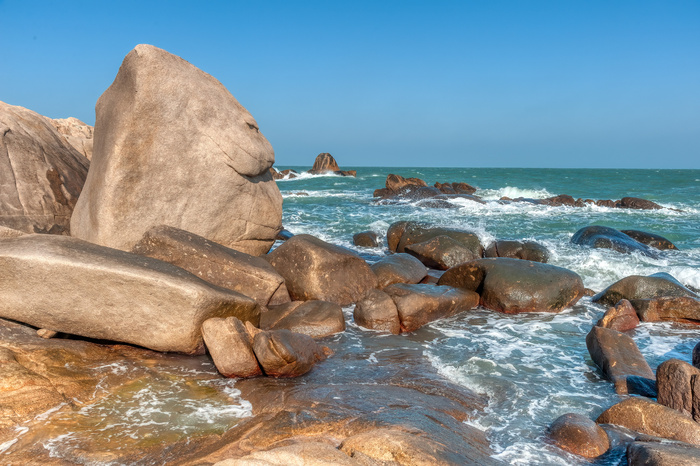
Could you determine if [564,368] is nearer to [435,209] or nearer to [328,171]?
[435,209]

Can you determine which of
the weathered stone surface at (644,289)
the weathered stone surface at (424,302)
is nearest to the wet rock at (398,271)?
the weathered stone surface at (424,302)

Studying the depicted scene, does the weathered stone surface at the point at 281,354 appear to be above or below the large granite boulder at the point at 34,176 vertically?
below

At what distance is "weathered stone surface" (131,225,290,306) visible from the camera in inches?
262

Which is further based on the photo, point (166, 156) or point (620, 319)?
point (620, 319)

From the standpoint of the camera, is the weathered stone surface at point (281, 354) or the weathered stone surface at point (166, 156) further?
the weathered stone surface at point (166, 156)

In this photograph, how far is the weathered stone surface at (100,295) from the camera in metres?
5.06

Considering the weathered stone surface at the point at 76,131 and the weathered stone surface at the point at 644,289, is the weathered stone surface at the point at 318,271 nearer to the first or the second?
the weathered stone surface at the point at 644,289

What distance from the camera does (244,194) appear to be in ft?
26.7

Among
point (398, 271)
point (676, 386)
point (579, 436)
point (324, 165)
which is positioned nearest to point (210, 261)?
point (398, 271)

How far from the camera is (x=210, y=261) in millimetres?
6766

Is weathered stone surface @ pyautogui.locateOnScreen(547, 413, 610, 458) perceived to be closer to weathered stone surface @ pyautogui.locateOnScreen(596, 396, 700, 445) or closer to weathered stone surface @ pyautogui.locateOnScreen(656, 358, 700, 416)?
weathered stone surface @ pyautogui.locateOnScreen(596, 396, 700, 445)

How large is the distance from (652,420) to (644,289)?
192 inches

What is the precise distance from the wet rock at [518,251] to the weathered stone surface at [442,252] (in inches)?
27.8

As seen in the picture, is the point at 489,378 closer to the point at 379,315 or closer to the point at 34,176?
the point at 379,315
